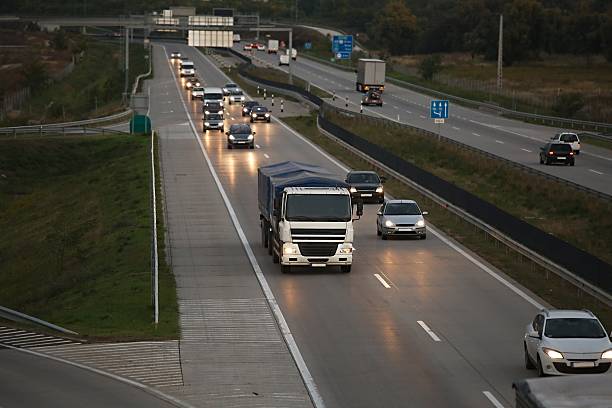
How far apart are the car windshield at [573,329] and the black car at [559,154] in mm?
48453

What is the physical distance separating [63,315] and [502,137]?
59.8m

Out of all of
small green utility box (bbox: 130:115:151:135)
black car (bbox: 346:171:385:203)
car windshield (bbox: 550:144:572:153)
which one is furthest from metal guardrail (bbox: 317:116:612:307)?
small green utility box (bbox: 130:115:151:135)

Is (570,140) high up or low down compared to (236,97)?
down

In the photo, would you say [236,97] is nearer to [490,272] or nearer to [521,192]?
[521,192]

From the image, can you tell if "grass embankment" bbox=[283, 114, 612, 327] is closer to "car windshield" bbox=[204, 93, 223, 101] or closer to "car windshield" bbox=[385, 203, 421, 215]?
"car windshield" bbox=[385, 203, 421, 215]

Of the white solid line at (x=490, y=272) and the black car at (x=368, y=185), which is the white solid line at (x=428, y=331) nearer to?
the white solid line at (x=490, y=272)

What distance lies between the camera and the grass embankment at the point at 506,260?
33344 mm

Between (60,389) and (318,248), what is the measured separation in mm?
13802

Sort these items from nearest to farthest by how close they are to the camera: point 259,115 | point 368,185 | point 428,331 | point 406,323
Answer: point 428,331, point 406,323, point 368,185, point 259,115

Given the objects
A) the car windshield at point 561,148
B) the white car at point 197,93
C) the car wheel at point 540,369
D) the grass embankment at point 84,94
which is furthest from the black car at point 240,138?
the car wheel at point 540,369

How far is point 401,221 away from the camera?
43.5 metres

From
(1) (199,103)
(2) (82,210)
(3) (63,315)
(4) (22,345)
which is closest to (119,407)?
(4) (22,345)

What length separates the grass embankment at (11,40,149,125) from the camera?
368ft

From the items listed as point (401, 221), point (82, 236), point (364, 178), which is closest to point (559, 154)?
point (364, 178)
